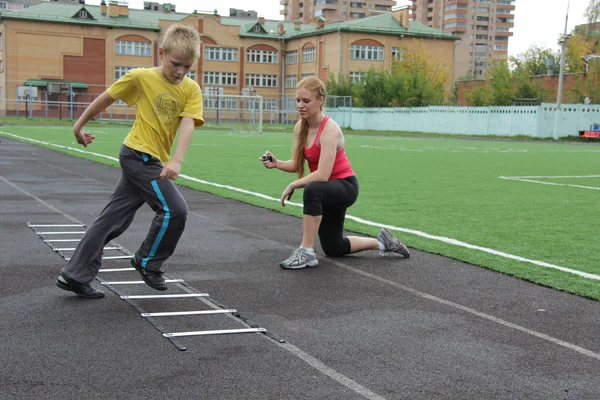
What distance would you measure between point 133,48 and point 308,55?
18.7 metres

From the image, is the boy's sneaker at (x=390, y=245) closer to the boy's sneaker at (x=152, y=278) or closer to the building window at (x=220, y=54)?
the boy's sneaker at (x=152, y=278)

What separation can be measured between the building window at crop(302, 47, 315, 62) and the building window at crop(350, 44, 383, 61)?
4650mm

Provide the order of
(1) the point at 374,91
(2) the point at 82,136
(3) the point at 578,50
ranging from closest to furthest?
1. (2) the point at 82,136
2. (1) the point at 374,91
3. (3) the point at 578,50

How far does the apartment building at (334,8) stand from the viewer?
158875 mm

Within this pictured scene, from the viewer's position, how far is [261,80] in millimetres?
85250

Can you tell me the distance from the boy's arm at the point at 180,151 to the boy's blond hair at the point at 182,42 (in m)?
0.47

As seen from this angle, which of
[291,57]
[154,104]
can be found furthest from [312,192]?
[291,57]

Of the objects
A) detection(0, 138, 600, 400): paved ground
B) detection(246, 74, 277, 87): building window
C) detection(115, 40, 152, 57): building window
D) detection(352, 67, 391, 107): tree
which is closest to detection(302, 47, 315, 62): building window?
detection(246, 74, 277, 87): building window

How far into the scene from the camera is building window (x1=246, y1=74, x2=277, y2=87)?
277ft

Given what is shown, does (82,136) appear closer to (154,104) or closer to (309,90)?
(154,104)

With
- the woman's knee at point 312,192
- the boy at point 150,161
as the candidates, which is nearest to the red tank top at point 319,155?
the woman's knee at point 312,192

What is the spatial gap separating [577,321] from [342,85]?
63366 mm

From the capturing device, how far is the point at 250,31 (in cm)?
8462

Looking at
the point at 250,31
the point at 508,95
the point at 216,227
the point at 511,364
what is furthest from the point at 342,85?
the point at 511,364
